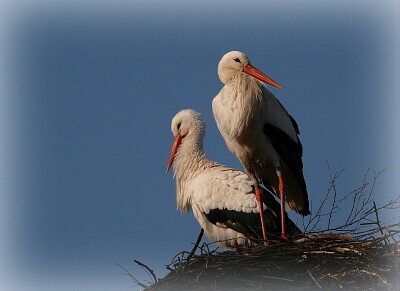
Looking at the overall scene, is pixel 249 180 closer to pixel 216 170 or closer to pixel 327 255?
pixel 216 170

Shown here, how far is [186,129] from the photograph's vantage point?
6.92 m

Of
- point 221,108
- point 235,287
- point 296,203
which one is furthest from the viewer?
point 296,203

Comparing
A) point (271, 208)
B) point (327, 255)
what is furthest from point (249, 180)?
point (327, 255)

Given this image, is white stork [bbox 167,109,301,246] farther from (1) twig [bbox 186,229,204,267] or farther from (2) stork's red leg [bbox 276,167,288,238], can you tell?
(2) stork's red leg [bbox 276,167,288,238]

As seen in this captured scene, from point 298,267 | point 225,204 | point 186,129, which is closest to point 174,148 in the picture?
point 186,129

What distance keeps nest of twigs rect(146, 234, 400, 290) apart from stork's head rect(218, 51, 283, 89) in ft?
4.62

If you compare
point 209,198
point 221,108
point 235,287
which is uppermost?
point 221,108

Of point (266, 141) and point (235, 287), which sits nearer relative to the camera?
point (235, 287)

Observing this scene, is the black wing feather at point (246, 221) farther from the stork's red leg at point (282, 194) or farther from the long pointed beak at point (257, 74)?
the long pointed beak at point (257, 74)

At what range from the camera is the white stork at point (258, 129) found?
6168 millimetres

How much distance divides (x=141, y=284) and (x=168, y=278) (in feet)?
0.76

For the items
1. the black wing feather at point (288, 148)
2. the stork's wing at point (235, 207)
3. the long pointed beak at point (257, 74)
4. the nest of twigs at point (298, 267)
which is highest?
the long pointed beak at point (257, 74)

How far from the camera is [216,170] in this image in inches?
260

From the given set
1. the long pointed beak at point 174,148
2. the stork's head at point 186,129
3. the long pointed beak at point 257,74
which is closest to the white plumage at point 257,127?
the long pointed beak at point 257,74
